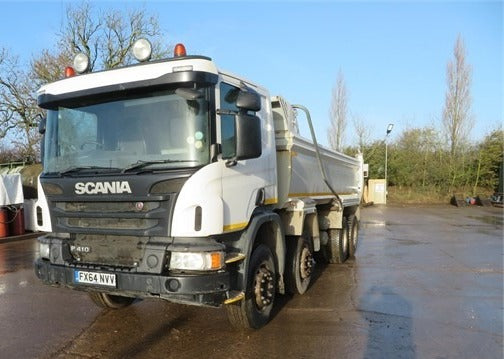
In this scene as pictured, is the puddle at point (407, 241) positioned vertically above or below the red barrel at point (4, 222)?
below

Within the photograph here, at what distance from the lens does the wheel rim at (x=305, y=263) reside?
6.02 m

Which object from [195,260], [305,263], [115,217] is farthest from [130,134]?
[305,263]

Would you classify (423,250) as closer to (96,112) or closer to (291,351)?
(291,351)

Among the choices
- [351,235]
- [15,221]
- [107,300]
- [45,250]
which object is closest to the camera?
[45,250]

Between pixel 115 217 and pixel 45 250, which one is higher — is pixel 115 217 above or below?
above

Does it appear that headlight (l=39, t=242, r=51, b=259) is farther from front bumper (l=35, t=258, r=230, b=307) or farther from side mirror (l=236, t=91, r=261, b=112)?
side mirror (l=236, t=91, r=261, b=112)

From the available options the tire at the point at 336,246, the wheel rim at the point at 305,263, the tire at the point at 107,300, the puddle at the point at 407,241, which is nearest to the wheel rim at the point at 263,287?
the wheel rim at the point at 305,263

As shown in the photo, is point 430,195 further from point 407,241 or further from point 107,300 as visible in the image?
point 107,300

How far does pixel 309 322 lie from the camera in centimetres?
499

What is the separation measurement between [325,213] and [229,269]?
14.7ft

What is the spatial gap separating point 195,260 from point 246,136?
4.11 feet

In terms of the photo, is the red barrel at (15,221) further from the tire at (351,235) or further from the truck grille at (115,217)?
the tire at (351,235)

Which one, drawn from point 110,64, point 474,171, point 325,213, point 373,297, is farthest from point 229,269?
point 474,171

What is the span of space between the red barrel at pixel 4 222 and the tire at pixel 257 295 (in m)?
10.1
